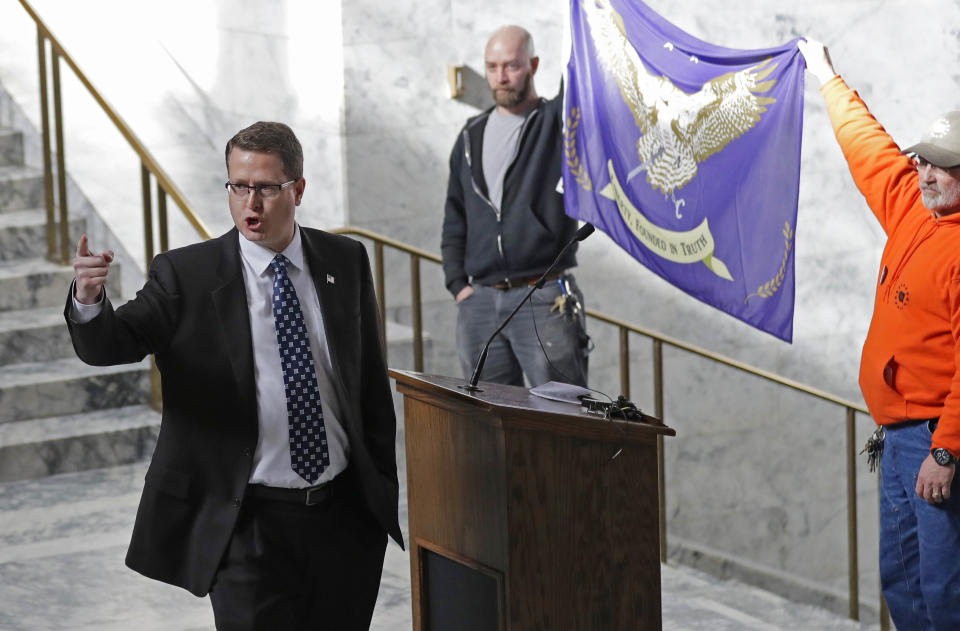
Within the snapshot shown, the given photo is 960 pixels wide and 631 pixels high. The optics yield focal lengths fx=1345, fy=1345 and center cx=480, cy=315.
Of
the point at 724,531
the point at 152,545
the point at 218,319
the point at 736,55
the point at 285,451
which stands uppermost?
the point at 736,55

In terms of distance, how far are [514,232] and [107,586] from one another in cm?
182

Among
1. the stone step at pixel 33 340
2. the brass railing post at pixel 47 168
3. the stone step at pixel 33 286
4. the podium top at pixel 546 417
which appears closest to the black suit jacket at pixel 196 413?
the podium top at pixel 546 417

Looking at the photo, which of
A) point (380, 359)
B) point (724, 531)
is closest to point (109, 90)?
point (724, 531)

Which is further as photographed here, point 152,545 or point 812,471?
point 812,471

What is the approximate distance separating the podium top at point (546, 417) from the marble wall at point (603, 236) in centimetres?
379

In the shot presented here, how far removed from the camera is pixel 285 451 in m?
2.68

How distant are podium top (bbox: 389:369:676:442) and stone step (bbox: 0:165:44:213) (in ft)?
15.1

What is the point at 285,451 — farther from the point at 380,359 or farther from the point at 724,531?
the point at 724,531

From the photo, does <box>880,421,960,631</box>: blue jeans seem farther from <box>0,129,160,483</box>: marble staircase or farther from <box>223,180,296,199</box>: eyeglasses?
<box>0,129,160,483</box>: marble staircase

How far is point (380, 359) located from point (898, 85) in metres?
4.97

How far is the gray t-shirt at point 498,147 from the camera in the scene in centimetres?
A: 477

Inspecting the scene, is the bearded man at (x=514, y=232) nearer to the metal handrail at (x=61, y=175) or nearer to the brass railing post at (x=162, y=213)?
the brass railing post at (x=162, y=213)

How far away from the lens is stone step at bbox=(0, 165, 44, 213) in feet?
22.2

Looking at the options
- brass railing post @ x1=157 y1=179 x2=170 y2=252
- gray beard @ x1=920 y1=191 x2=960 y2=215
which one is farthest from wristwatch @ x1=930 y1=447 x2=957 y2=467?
brass railing post @ x1=157 y1=179 x2=170 y2=252
